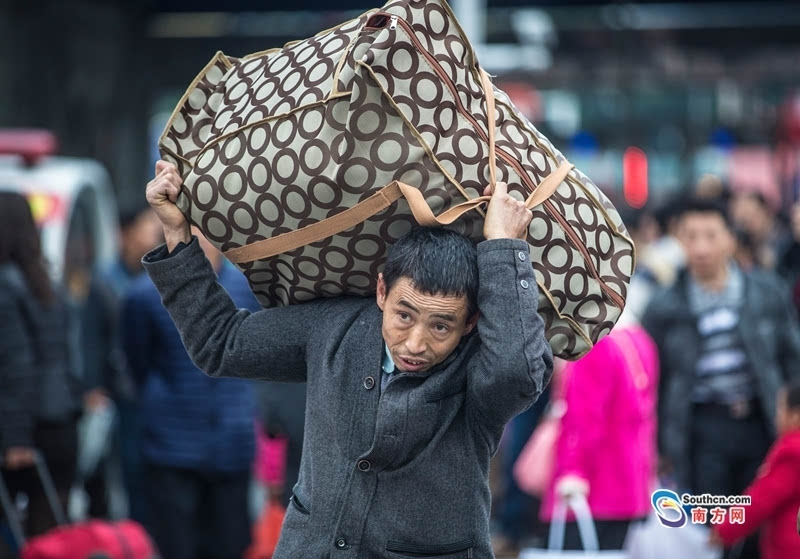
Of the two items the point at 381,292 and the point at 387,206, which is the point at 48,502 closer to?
the point at 381,292

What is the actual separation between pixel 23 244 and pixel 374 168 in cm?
339

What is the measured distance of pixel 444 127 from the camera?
264 centimetres

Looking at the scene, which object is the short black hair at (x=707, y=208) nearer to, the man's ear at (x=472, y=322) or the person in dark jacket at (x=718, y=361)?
the person in dark jacket at (x=718, y=361)

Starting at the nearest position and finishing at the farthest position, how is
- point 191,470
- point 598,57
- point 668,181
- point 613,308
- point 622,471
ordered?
point 613,308 → point 622,471 → point 191,470 → point 598,57 → point 668,181

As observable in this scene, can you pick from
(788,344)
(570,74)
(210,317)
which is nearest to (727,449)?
(788,344)

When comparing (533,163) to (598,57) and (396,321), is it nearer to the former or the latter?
(396,321)

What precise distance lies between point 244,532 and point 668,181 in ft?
40.5

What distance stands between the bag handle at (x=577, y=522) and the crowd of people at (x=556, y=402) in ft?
0.22

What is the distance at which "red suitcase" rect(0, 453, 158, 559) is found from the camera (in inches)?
186

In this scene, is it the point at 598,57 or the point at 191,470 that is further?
the point at 598,57

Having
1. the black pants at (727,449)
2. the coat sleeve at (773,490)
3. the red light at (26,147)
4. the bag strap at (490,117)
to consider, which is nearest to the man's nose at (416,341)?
the bag strap at (490,117)

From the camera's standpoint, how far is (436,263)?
8.47 ft

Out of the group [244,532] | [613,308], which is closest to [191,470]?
[244,532]

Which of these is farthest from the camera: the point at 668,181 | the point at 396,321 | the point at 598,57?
the point at 668,181
